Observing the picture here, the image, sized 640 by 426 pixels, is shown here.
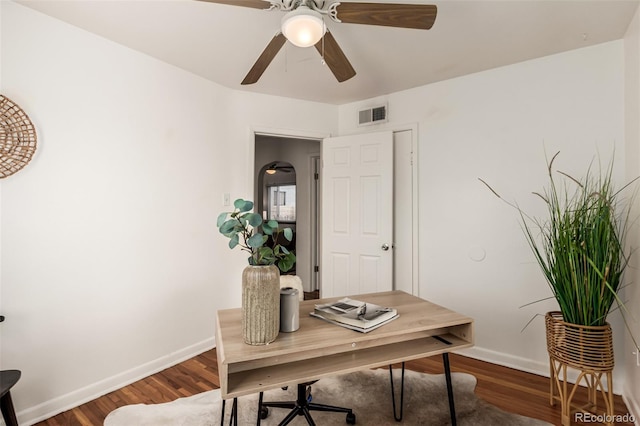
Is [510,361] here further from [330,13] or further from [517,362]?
[330,13]

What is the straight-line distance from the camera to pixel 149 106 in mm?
2670

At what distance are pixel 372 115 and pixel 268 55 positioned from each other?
1.79m

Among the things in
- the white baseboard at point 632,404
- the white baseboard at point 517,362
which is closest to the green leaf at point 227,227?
the white baseboard at point 517,362

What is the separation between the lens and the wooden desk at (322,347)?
50.2 inches

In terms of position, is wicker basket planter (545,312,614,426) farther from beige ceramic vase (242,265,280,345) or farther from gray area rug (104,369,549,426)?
beige ceramic vase (242,265,280,345)

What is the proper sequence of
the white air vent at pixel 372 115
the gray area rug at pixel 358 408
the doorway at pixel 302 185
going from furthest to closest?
the doorway at pixel 302 185
the white air vent at pixel 372 115
the gray area rug at pixel 358 408

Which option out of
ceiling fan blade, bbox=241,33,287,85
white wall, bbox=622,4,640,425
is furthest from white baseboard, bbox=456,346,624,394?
ceiling fan blade, bbox=241,33,287,85

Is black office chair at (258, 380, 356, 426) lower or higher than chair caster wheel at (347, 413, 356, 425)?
higher

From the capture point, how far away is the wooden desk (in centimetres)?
128

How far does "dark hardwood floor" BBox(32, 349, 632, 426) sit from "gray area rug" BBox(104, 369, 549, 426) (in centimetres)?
10

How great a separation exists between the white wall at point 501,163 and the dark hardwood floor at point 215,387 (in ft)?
0.62

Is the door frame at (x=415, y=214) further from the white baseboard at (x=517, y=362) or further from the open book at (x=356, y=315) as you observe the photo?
the open book at (x=356, y=315)

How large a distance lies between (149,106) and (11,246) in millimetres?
1306

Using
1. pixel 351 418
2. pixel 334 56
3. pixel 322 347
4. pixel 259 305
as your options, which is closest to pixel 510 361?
pixel 351 418
